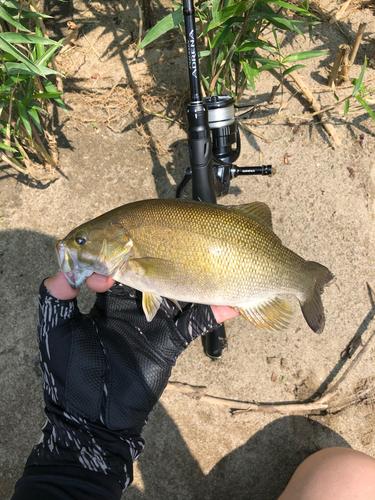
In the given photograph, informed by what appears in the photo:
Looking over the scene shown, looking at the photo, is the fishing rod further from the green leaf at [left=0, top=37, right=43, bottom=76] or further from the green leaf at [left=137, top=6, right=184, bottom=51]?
the green leaf at [left=0, top=37, right=43, bottom=76]

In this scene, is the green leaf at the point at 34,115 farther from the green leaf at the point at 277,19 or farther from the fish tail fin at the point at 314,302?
the fish tail fin at the point at 314,302

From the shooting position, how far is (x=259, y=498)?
97.6 inches

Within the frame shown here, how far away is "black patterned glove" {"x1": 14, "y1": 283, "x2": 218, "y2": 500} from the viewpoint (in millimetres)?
1741

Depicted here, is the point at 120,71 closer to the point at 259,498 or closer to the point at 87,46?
the point at 87,46

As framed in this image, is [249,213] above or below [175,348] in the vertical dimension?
above

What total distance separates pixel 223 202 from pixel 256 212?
875 mm

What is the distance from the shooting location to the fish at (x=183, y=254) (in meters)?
1.72

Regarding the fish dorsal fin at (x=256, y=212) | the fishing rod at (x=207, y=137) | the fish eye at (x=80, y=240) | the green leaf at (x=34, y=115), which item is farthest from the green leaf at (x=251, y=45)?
the fish eye at (x=80, y=240)

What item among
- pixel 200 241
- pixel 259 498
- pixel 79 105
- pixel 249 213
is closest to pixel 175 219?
pixel 200 241

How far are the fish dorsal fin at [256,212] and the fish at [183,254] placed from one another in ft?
0.18

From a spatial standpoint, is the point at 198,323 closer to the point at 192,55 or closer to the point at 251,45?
the point at 192,55

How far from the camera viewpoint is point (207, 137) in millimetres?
1905

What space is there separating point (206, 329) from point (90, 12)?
3.04 m

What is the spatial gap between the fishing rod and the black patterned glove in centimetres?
108
